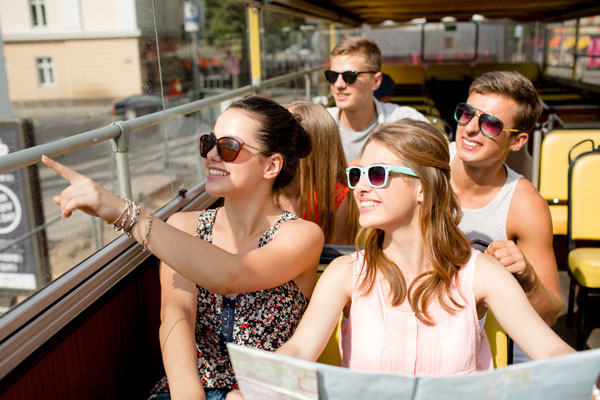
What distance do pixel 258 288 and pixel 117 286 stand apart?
22.6 inches

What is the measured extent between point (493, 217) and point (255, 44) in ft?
9.67

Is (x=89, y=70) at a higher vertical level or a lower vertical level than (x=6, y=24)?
lower

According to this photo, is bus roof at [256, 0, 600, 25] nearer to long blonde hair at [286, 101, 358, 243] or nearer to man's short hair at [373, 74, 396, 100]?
man's short hair at [373, 74, 396, 100]

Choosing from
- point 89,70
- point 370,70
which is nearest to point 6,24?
point 89,70

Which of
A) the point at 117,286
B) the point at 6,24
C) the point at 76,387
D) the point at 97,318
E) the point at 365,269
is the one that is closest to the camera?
the point at 365,269

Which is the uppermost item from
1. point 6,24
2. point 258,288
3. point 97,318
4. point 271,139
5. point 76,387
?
point 6,24

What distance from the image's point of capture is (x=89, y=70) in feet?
126

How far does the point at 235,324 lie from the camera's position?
1.58 m

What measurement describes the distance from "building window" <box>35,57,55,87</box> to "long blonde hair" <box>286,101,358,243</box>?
125 feet

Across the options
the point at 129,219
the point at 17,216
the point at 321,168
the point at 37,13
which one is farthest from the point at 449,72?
the point at 37,13

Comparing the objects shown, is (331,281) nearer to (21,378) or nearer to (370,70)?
(21,378)

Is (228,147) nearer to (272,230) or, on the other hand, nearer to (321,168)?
(272,230)

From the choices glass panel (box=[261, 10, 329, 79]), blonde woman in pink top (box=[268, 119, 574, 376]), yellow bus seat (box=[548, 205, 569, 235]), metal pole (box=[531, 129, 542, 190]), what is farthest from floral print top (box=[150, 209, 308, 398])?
glass panel (box=[261, 10, 329, 79])

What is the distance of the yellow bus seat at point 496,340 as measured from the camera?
4.91 feet
